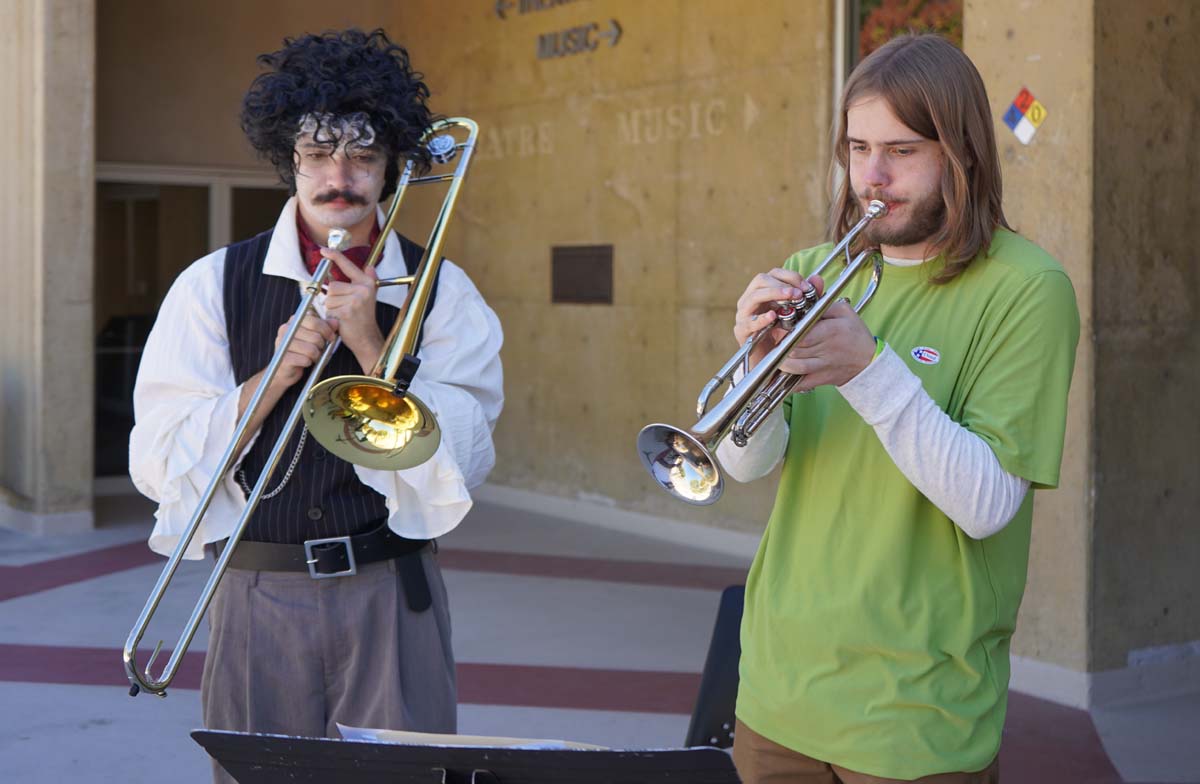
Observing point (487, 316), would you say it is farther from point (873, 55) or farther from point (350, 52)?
point (873, 55)

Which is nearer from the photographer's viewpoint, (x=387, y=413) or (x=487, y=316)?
(x=387, y=413)

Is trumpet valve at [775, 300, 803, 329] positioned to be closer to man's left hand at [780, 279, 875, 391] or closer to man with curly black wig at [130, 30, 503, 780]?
man's left hand at [780, 279, 875, 391]

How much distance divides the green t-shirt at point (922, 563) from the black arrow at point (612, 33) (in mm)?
6567

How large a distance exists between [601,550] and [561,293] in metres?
1.83

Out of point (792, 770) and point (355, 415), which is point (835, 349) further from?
point (355, 415)

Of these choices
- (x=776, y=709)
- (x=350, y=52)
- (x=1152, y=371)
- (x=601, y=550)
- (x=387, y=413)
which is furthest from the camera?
(x=601, y=550)

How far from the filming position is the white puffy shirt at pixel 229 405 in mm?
2648

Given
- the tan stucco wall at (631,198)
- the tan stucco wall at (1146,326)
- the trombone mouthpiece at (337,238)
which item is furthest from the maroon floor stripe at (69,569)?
the tan stucco wall at (1146,326)

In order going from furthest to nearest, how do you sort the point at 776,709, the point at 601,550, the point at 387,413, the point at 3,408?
the point at 3,408 < the point at 601,550 < the point at 387,413 < the point at 776,709

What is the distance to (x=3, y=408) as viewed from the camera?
8602 millimetres

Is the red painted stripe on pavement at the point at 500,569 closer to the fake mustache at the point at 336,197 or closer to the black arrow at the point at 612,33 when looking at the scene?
the black arrow at the point at 612,33

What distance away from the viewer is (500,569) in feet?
24.2

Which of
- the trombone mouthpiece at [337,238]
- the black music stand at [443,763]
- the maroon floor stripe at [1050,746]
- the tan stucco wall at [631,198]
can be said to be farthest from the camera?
the tan stucco wall at [631,198]

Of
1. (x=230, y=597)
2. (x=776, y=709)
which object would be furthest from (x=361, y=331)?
(x=776, y=709)
